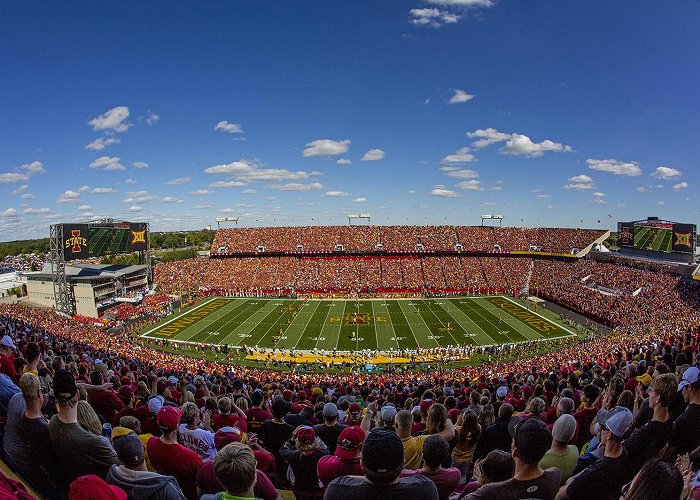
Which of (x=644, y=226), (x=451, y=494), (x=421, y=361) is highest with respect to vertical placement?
A: (x=644, y=226)

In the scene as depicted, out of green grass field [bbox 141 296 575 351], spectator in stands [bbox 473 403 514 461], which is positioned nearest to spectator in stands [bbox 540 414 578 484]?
spectator in stands [bbox 473 403 514 461]

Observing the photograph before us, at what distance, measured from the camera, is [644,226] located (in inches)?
1957

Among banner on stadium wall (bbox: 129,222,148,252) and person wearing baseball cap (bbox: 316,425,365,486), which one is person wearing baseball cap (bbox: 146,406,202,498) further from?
banner on stadium wall (bbox: 129,222,148,252)

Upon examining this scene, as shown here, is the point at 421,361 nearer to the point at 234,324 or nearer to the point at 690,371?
the point at 234,324

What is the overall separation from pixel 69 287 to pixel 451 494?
49.0 metres

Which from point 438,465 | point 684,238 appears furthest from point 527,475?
point 684,238

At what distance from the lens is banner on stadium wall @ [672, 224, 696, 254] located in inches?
1702

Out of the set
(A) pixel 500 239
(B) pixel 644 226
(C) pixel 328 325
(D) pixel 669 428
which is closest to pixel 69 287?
(C) pixel 328 325

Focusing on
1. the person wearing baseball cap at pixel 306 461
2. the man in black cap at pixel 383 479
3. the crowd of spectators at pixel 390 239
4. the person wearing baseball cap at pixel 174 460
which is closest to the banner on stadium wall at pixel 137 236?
the crowd of spectators at pixel 390 239

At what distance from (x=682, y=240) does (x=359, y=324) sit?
35779mm

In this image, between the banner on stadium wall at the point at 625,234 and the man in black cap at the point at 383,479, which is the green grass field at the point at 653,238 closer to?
the banner on stadium wall at the point at 625,234

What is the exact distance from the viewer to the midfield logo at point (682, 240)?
43559 mm

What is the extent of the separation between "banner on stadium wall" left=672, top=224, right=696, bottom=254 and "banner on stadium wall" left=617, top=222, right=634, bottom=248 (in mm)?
6109

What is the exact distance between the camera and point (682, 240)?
4406cm
